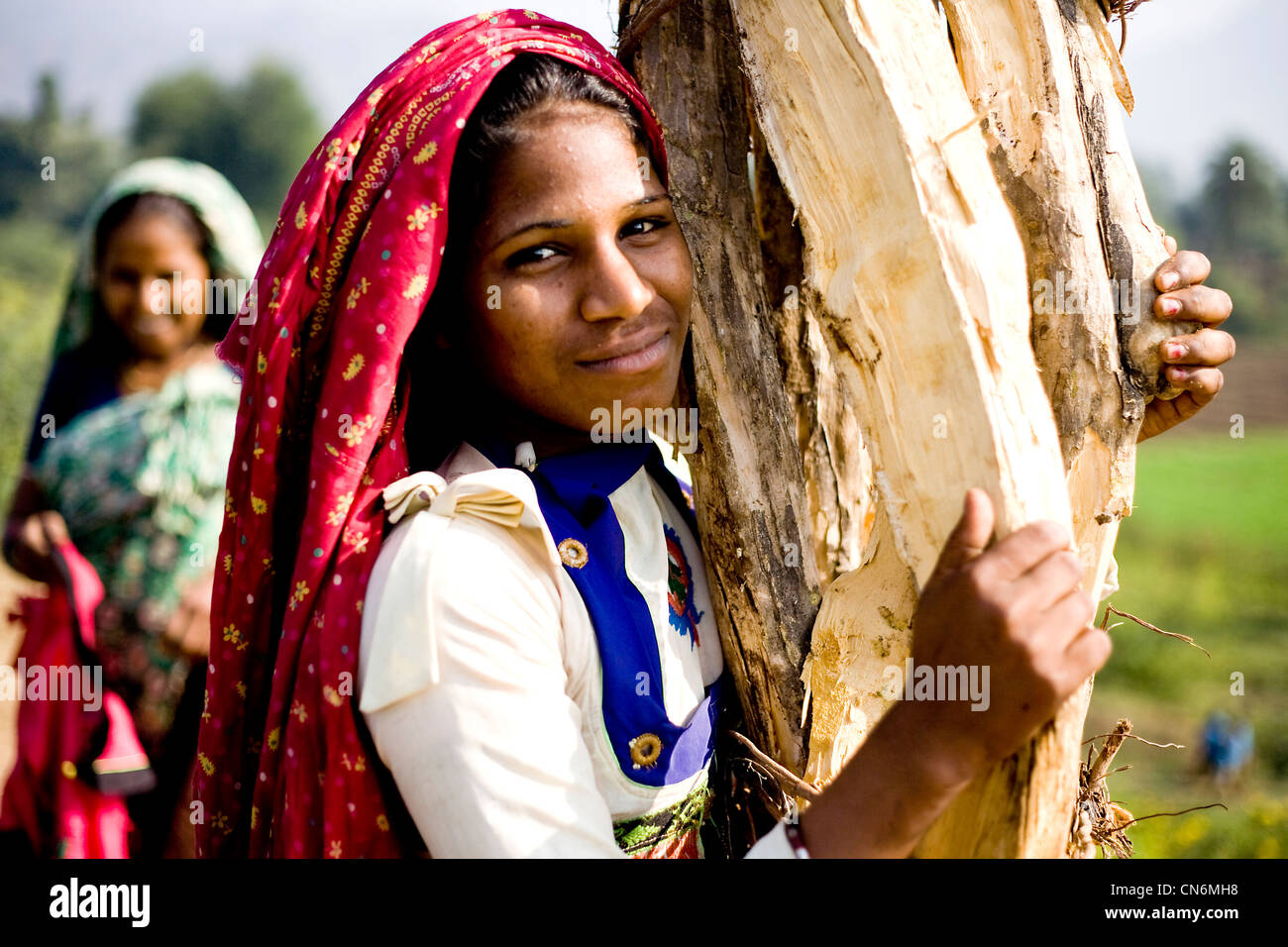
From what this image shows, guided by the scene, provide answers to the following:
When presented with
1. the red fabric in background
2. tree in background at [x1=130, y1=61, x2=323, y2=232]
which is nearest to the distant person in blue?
the red fabric in background

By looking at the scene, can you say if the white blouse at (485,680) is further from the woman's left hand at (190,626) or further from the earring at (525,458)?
the woman's left hand at (190,626)

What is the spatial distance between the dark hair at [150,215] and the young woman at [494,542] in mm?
2252

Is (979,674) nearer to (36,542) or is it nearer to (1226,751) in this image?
(36,542)

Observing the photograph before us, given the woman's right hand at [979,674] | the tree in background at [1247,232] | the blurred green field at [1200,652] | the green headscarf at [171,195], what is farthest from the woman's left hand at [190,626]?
the tree in background at [1247,232]

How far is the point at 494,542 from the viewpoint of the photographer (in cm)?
143

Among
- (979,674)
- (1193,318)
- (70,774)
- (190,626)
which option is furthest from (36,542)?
(1193,318)

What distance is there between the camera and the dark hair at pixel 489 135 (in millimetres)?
1582

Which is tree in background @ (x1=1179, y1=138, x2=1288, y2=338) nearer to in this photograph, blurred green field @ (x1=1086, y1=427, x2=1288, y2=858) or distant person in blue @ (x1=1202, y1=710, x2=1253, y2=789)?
blurred green field @ (x1=1086, y1=427, x2=1288, y2=858)

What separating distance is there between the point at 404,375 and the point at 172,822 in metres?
2.12

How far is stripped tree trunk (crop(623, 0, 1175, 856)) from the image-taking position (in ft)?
4.50

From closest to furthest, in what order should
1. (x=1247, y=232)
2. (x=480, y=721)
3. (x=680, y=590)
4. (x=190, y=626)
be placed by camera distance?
(x=480, y=721)
(x=680, y=590)
(x=190, y=626)
(x=1247, y=232)

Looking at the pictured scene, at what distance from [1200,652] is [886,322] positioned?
7.37 metres

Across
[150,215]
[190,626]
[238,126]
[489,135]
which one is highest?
[238,126]
